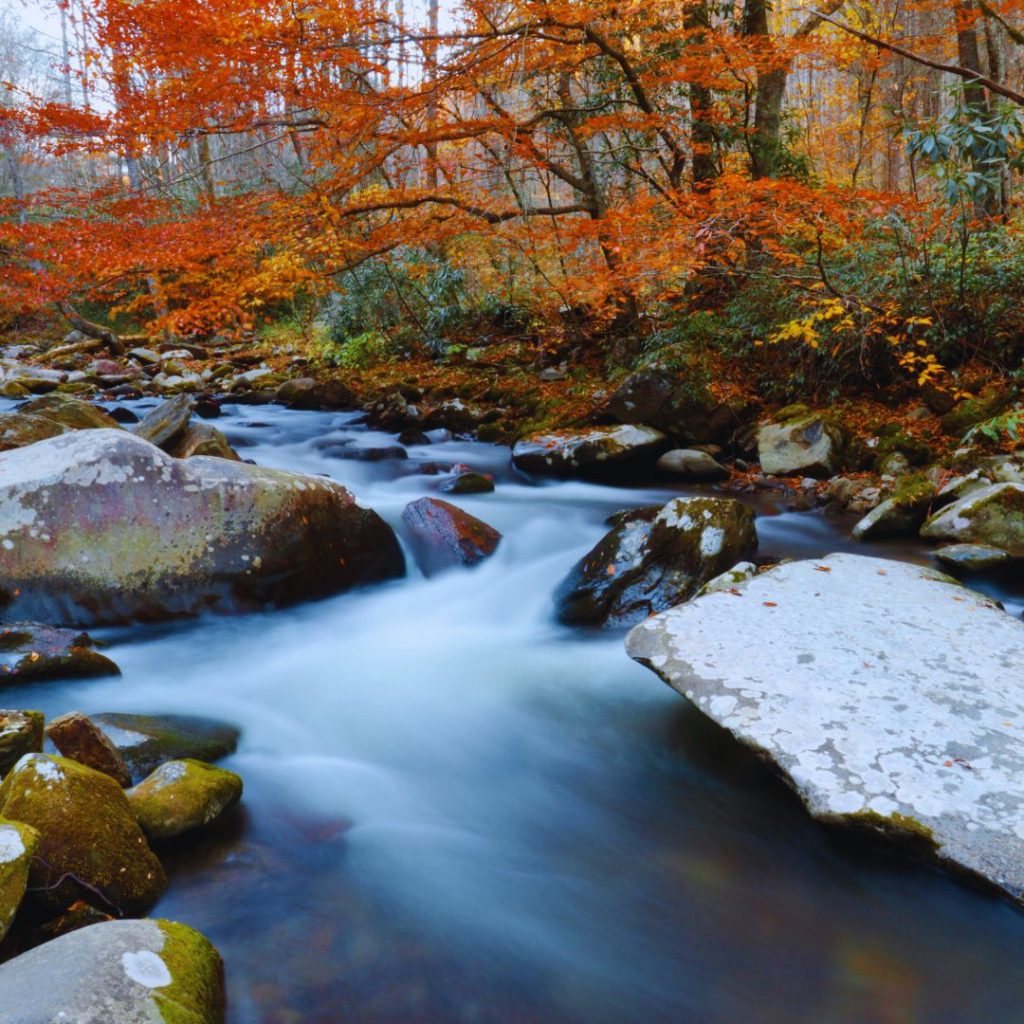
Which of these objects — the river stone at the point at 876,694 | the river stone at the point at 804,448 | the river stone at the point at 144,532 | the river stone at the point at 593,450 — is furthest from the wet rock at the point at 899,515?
the river stone at the point at 144,532

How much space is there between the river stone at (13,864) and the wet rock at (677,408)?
7137 millimetres

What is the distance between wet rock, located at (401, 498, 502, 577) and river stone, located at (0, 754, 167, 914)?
3338 mm

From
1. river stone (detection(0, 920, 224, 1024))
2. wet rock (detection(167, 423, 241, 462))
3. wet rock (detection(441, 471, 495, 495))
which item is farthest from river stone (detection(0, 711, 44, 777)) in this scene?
wet rock (detection(441, 471, 495, 495))

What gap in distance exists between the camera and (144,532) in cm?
428

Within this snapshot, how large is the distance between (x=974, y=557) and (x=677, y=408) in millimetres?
3651

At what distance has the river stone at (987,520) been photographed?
509cm

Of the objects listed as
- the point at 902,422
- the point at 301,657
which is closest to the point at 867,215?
the point at 902,422

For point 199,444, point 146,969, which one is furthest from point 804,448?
point 146,969

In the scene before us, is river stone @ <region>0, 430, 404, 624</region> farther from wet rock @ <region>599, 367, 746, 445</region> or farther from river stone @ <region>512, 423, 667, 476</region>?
wet rock @ <region>599, 367, 746, 445</region>

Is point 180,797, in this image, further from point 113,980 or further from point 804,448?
point 804,448

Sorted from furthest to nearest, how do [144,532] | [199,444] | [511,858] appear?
1. [199,444]
2. [144,532]
3. [511,858]

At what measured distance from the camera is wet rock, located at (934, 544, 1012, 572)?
499 cm

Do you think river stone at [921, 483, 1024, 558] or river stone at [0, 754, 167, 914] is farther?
river stone at [921, 483, 1024, 558]

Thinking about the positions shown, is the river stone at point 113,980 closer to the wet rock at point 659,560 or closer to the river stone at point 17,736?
the river stone at point 17,736
